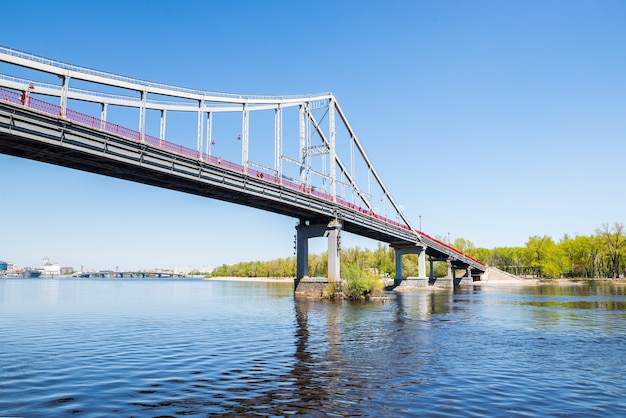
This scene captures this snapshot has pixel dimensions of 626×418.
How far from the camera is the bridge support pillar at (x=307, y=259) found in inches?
2257

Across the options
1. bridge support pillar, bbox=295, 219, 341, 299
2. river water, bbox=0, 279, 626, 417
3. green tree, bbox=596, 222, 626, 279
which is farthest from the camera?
green tree, bbox=596, 222, 626, 279

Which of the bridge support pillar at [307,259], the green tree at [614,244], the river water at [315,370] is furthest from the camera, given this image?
the green tree at [614,244]

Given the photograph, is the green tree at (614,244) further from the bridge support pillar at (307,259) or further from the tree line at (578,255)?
the bridge support pillar at (307,259)

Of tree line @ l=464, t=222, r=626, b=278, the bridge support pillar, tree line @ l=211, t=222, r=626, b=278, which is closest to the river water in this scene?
the bridge support pillar

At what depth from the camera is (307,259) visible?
61062 mm

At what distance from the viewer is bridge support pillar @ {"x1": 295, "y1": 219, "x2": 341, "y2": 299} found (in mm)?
57331

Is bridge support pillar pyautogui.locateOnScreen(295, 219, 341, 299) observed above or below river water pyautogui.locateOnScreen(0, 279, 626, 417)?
above

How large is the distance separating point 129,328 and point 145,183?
61.0ft

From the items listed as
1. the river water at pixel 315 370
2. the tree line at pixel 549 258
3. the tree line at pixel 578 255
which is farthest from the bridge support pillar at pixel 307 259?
the tree line at pixel 578 255

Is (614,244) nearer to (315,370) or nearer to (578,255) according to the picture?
(578,255)

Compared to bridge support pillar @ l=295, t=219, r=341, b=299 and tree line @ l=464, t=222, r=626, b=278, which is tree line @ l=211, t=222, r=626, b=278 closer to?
tree line @ l=464, t=222, r=626, b=278

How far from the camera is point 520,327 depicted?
27391 millimetres

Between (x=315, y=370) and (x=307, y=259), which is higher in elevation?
(x=307, y=259)

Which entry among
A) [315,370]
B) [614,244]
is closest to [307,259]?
[315,370]
